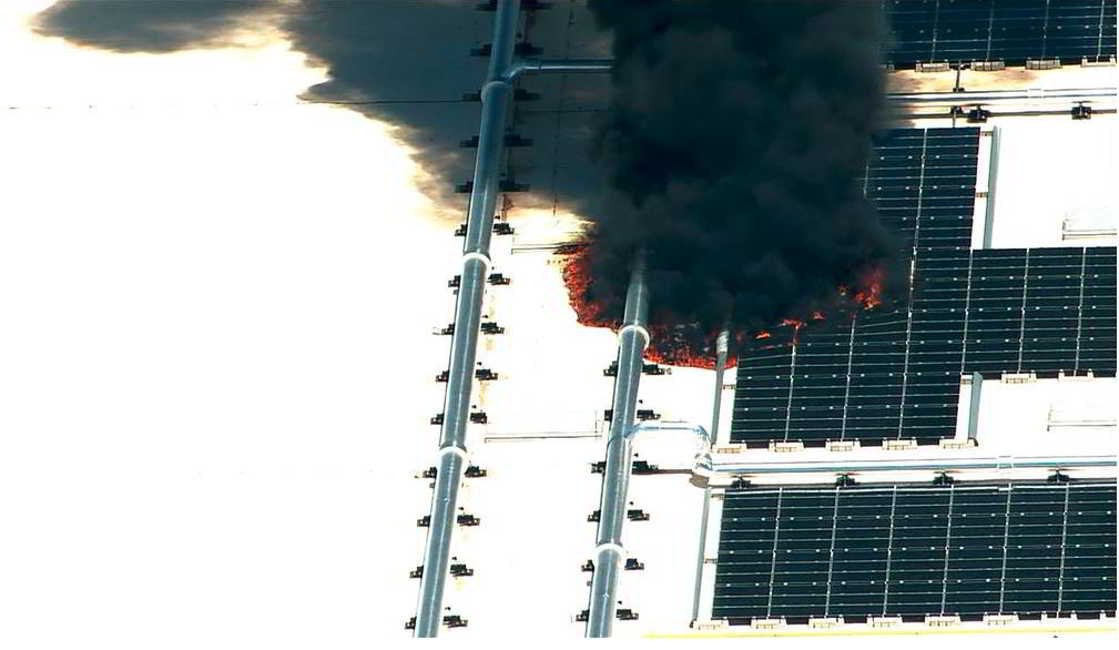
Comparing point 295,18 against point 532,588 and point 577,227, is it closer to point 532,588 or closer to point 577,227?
point 577,227

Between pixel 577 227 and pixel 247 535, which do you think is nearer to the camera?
pixel 247 535

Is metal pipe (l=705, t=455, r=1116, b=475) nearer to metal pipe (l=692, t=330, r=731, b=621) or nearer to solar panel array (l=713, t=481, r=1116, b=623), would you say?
solar panel array (l=713, t=481, r=1116, b=623)

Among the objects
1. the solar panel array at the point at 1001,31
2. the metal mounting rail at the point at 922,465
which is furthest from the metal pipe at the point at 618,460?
the solar panel array at the point at 1001,31

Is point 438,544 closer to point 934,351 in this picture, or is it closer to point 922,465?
point 922,465

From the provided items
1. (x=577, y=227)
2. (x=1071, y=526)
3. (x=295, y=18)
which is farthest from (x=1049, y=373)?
(x=295, y=18)

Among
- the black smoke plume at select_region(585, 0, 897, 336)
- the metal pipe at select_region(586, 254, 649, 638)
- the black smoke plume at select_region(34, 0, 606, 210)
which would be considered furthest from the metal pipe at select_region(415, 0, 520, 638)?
the metal pipe at select_region(586, 254, 649, 638)

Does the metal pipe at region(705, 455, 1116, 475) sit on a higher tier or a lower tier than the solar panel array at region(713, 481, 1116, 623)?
higher
